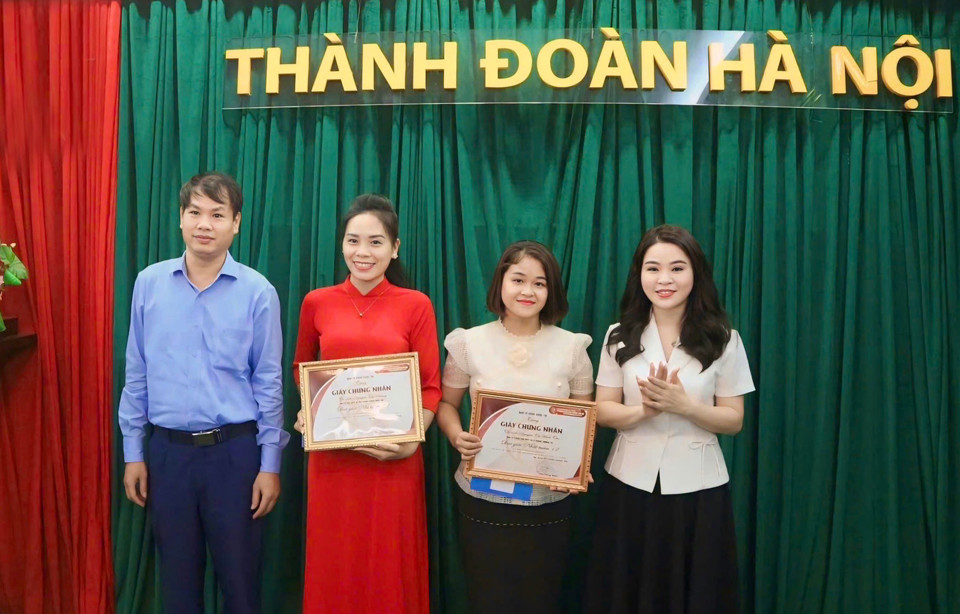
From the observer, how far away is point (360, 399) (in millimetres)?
2061

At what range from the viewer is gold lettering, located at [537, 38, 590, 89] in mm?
2643

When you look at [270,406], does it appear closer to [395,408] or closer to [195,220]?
[395,408]

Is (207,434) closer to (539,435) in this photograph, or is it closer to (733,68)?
(539,435)

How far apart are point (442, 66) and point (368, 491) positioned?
66.8 inches

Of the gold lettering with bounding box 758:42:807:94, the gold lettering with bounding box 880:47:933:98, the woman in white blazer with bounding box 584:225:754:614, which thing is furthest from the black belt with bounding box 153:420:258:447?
the gold lettering with bounding box 880:47:933:98

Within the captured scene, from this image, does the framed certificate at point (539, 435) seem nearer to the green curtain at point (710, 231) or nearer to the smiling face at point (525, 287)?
the smiling face at point (525, 287)

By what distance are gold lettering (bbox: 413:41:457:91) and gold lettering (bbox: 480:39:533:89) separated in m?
0.13

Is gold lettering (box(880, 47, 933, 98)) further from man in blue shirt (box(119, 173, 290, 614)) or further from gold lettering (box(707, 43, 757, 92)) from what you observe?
man in blue shirt (box(119, 173, 290, 614))

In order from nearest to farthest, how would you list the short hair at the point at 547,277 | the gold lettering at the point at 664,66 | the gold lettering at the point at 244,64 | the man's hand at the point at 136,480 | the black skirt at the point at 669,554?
1. the black skirt at the point at 669,554
2. the short hair at the point at 547,277
3. the man's hand at the point at 136,480
4. the gold lettering at the point at 664,66
5. the gold lettering at the point at 244,64

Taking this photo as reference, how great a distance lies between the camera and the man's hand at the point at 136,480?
2.30 metres

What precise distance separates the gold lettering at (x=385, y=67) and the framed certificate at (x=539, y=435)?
1407 millimetres

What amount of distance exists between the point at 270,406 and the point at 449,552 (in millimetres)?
1051

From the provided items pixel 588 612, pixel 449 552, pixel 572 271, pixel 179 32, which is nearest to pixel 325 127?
pixel 179 32

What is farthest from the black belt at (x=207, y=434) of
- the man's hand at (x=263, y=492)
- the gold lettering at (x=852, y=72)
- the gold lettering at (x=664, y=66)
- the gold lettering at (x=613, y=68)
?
the gold lettering at (x=852, y=72)
